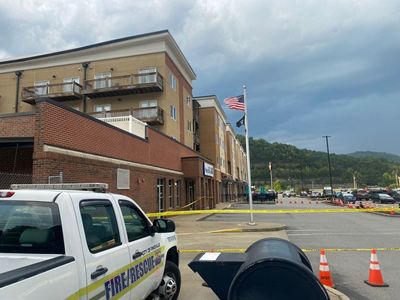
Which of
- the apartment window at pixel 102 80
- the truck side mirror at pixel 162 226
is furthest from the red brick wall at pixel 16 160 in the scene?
the apartment window at pixel 102 80

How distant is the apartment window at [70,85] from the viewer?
33.8 metres

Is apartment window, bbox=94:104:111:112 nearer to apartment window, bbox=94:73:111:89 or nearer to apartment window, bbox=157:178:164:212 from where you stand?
apartment window, bbox=94:73:111:89

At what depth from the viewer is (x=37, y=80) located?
36375 mm

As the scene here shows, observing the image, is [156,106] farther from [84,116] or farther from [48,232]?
[48,232]

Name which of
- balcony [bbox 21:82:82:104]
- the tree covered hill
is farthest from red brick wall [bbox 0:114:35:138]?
the tree covered hill

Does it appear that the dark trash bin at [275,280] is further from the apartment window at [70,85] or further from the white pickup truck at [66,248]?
the apartment window at [70,85]

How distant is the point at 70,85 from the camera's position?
34438mm

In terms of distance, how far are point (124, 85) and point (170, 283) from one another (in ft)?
94.5

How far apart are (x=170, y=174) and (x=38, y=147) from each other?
46.9ft

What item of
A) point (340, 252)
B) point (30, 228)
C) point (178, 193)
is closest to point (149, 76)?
point (178, 193)

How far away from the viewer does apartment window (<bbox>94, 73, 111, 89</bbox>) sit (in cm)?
3350

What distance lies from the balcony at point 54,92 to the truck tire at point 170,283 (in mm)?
30577

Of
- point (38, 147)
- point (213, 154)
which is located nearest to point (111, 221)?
point (38, 147)

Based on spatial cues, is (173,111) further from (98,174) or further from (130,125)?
(98,174)
